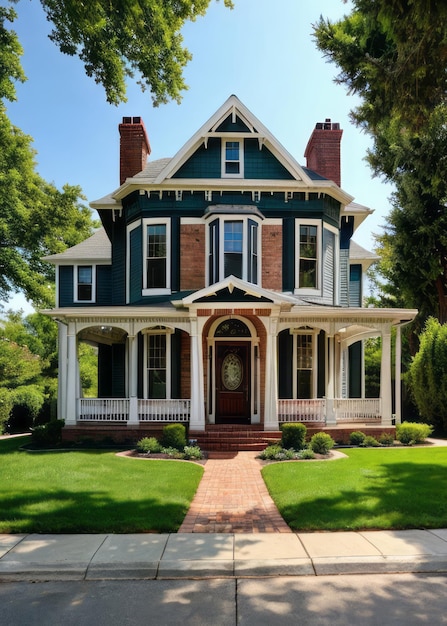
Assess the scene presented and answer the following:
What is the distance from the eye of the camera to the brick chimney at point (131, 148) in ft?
65.3

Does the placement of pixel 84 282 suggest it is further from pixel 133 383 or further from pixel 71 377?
pixel 133 383

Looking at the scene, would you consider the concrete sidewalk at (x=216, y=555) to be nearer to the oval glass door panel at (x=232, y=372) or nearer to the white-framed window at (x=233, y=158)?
the oval glass door panel at (x=232, y=372)

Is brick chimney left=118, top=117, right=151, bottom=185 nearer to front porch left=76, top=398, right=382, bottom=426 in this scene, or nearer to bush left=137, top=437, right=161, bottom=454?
front porch left=76, top=398, right=382, bottom=426

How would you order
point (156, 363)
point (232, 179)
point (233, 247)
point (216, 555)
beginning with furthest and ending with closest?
point (232, 179)
point (156, 363)
point (233, 247)
point (216, 555)

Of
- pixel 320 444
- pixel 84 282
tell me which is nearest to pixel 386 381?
pixel 320 444

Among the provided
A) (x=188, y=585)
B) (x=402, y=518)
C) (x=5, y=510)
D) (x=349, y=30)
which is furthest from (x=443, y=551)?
(x=349, y=30)

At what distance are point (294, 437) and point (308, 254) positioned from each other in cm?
656

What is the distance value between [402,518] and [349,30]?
14738 millimetres

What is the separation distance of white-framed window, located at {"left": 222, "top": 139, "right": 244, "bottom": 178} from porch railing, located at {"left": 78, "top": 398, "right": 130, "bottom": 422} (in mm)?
8370

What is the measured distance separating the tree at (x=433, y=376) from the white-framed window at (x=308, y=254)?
617 cm

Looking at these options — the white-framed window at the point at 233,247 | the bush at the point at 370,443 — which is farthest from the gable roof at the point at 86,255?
the bush at the point at 370,443

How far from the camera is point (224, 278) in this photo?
53.5 ft

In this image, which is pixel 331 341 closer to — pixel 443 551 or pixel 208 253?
pixel 208 253

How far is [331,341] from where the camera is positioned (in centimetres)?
1700
